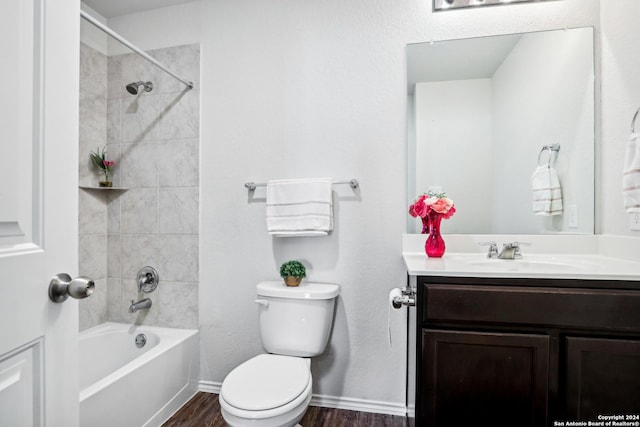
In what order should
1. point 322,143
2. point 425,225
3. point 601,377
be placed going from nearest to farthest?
point 601,377 < point 425,225 < point 322,143

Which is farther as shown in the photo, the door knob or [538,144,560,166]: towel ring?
[538,144,560,166]: towel ring

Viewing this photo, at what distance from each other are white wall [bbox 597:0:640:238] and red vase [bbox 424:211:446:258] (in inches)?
29.7

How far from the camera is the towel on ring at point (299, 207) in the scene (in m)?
1.71

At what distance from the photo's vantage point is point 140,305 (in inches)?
77.1

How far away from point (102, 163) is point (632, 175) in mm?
2650

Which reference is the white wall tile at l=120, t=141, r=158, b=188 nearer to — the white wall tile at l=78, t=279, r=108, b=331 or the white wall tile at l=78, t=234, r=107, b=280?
the white wall tile at l=78, t=234, r=107, b=280

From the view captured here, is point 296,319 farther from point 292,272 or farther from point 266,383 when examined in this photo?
point 266,383

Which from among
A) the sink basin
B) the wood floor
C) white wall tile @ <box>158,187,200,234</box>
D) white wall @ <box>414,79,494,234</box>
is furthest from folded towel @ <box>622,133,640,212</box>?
white wall tile @ <box>158,187,200,234</box>

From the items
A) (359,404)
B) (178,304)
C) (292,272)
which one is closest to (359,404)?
(359,404)

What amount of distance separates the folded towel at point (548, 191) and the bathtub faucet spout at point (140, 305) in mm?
2278

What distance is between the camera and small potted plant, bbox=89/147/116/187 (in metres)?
2.02

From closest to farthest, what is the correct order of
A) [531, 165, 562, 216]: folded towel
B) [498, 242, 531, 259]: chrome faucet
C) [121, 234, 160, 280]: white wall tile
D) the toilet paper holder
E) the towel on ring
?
the toilet paper holder → [498, 242, 531, 259]: chrome faucet → [531, 165, 562, 216]: folded towel → the towel on ring → [121, 234, 160, 280]: white wall tile

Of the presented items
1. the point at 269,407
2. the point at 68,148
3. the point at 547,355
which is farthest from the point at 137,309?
the point at 547,355

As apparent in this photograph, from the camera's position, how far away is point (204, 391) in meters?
1.96
